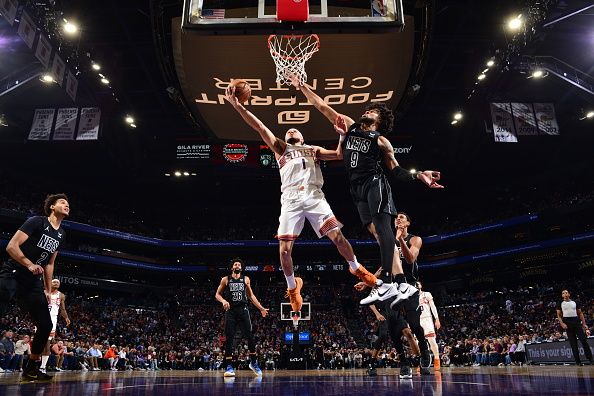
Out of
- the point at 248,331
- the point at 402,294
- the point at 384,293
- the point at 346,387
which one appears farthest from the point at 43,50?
the point at 346,387

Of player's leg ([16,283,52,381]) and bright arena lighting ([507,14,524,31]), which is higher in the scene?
bright arena lighting ([507,14,524,31])

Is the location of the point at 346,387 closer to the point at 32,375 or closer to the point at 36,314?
the point at 36,314

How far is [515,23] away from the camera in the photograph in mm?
16016

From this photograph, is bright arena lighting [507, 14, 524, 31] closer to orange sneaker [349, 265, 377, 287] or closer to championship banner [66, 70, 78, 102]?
orange sneaker [349, 265, 377, 287]

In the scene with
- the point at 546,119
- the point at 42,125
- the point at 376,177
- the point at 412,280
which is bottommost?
the point at 412,280

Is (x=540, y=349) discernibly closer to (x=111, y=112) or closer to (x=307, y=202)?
(x=307, y=202)

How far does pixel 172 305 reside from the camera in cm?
3491

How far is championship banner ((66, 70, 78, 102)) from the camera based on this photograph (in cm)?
1783

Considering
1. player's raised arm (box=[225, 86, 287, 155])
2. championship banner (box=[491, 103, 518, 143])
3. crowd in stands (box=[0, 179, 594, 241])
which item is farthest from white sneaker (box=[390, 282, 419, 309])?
crowd in stands (box=[0, 179, 594, 241])

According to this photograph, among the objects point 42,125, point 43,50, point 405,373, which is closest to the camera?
point 405,373

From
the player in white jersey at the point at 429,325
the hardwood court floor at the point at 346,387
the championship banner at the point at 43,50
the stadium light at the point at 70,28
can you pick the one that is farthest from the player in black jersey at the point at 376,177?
the stadium light at the point at 70,28

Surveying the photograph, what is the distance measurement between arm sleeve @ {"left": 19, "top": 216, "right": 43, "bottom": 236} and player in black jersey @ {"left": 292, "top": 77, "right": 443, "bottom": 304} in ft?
12.4

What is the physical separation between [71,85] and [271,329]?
756 inches

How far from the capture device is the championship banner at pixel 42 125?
2055 centimetres
